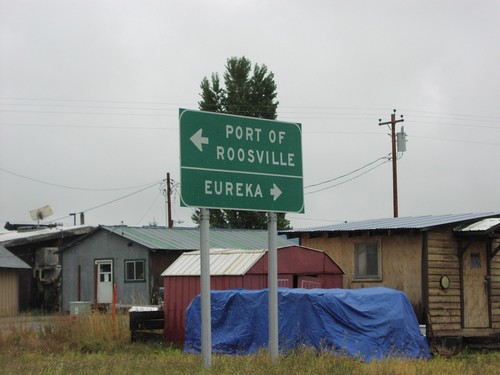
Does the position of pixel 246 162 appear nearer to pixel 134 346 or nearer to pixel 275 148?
pixel 275 148

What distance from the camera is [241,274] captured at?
20.1 m

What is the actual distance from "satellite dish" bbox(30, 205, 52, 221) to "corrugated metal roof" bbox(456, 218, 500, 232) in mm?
34994

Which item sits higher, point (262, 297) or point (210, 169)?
point (210, 169)

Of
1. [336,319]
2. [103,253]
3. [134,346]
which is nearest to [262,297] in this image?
[336,319]

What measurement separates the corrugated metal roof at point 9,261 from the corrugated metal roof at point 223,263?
52.2ft

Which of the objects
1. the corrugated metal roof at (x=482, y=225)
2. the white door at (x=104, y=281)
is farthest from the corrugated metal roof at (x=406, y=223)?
the white door at (x=104, y=281)

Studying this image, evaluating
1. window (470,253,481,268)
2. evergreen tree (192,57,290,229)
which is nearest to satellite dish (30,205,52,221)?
evergreen tree (192,57,290,229)

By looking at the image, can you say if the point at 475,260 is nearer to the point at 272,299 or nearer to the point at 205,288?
the point at 272,299

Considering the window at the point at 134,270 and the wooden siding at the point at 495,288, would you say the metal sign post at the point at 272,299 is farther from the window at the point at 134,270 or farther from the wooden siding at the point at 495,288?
the window at the point at 134,270

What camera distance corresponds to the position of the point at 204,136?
11.8 meters

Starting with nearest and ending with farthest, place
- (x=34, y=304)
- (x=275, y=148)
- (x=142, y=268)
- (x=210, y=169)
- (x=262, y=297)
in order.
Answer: (x=210, y=169)
(x=275, y=148)
(x=262, y=297)
(x=142, y=268)
(x=34, y=304)

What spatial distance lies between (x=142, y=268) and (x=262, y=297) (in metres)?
16.4

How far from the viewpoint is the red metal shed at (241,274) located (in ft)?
66.9

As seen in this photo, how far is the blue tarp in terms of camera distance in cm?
1605
